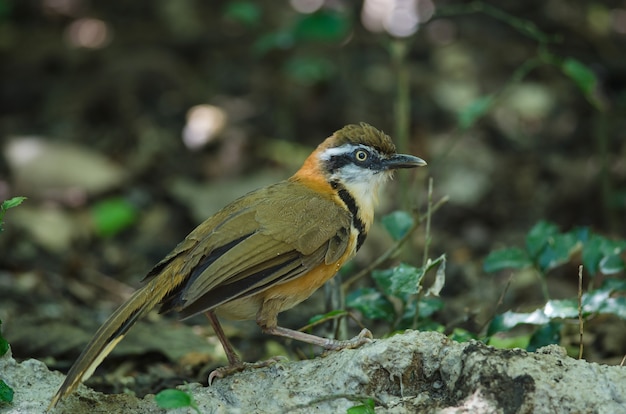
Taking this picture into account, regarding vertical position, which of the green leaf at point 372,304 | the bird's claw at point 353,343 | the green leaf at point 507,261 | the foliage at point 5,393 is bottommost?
the green leaf at point 372,304

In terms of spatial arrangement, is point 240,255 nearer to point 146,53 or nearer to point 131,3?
point 146,53

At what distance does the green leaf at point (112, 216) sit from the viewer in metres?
7.72

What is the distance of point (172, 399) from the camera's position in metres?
3.29

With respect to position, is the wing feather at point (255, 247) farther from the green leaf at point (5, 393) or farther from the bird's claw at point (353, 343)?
the green leaf at point (5, 393)

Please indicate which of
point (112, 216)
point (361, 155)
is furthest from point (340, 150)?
point (112, 216)

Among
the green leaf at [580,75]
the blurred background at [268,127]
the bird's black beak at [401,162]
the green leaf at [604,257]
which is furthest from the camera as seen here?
the blurred background at [268,127]

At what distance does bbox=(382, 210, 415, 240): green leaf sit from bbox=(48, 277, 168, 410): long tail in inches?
52.2

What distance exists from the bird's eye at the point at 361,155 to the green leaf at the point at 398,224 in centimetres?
36

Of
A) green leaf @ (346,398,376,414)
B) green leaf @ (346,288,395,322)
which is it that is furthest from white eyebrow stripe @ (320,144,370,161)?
green leaf @ (346,398,376,414)

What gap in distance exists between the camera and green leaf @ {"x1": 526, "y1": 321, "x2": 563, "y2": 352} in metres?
4.28

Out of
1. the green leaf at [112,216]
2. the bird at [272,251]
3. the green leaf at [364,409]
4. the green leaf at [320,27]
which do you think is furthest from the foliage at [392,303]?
the green leaf at [112,216]

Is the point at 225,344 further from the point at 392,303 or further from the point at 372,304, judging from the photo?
the point at 392,303

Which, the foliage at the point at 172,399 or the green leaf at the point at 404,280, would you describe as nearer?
the foliage at the point at 172,399

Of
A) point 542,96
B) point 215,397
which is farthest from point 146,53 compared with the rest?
point 215,397
